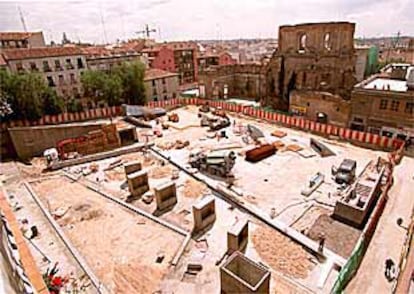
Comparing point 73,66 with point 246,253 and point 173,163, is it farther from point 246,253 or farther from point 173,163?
point 246,253

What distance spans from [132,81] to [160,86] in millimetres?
4494

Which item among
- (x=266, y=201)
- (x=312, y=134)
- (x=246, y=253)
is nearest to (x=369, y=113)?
(x=312, y=134)

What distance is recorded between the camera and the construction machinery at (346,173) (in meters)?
16.4

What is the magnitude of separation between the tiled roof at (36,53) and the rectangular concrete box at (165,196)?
86.5 ft

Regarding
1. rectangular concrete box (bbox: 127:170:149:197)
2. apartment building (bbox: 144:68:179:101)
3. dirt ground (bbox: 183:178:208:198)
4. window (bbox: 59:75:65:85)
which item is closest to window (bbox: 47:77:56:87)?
window (bbox: 59:75:65:85)

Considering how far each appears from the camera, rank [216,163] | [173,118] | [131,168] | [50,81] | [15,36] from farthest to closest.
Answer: [15,36] < [50,81] < [173,118] < [216,163] < [131,168]

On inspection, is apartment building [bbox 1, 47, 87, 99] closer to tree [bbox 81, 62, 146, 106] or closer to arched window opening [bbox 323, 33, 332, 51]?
tree [bbox 81, 62, 146, 106]

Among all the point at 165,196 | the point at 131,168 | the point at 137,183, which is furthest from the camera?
the point at 131,168

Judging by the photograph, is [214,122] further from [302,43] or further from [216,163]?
[302,43]

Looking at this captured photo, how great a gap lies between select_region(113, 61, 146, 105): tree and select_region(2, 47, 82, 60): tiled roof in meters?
7.03

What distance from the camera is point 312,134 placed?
24250 mm

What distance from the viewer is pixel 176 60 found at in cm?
5172

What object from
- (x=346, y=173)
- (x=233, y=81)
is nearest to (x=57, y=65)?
(x=233, y=81)

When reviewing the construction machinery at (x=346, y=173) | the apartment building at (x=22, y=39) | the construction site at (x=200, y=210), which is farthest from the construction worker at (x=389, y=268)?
the apartment building at (x=22, y=39)
